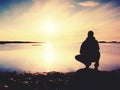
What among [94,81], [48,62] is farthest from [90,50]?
[48,62]

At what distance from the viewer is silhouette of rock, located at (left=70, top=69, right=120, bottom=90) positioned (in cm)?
1147

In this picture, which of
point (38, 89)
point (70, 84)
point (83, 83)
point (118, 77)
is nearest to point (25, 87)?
point (38, 89)

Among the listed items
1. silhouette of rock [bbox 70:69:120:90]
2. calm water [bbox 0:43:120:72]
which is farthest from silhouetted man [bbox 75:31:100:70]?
calm water [bbox 0:43:120:72]

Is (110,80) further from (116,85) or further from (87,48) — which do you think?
(87,48)

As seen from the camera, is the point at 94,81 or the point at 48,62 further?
the point at 48,62

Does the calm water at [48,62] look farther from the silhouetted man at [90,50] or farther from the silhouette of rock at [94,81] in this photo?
the silhouette of rock at [94,81]

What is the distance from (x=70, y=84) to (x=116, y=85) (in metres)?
2.61

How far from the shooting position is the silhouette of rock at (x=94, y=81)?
11.5m

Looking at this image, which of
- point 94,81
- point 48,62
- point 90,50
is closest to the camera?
point 94,81

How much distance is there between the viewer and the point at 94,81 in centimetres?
1175

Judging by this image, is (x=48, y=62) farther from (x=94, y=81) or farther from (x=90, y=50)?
(x=94, y=81)

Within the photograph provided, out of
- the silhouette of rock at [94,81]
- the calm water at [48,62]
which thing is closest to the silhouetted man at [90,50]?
the silhouette of rock at [94,81]

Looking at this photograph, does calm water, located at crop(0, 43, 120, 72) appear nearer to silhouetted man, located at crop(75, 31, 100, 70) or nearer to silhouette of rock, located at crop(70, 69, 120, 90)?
silhouetted man, located at crop(75, 31, 100, 70)

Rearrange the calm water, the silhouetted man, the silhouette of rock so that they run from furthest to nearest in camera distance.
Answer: the calm water < the silhouetted man < the silhouette of rock
